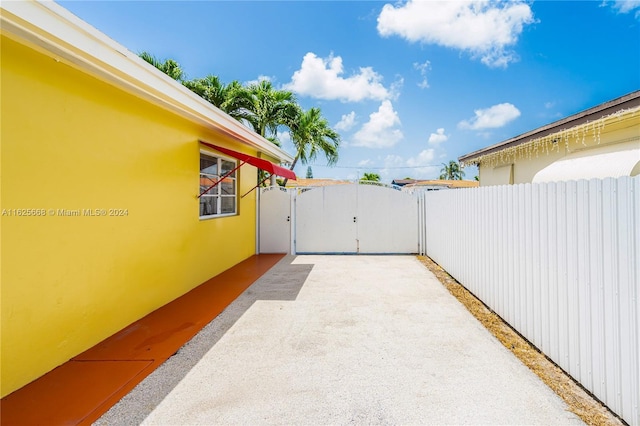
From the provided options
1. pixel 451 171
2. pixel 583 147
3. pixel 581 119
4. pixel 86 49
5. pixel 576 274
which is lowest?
pixel 576 274

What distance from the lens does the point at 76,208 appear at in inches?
152

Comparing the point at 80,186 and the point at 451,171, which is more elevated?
the point at 451,171

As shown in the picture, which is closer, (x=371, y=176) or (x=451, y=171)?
(x=371, y=176)

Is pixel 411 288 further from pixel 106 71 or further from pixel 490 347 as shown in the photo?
pixel 106 71

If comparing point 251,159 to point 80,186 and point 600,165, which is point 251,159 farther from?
point 600,165

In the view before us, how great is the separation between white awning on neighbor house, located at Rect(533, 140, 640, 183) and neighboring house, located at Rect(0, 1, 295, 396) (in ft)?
25.0

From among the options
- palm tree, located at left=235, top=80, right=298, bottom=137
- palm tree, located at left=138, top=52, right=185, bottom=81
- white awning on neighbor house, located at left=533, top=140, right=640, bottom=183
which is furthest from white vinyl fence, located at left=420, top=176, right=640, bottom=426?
palm tree, located at left=138, top=52, right=185, bottom=81

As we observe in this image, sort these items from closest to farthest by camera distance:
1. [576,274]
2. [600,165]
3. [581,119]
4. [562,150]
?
[576,274]
[600,165]
[581,119]
[562,150]

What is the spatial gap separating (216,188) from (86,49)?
529cm

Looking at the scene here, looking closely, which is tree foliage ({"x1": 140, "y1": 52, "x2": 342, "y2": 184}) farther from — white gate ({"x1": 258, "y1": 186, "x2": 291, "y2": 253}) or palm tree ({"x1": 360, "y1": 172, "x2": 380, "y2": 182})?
palm tree ({"x1": 360, "y1": 172, "x2": 380, "y2": 182})

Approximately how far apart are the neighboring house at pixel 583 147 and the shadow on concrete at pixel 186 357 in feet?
21.2

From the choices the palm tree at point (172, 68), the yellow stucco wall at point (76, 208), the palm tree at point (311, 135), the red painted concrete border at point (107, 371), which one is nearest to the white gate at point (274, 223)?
the palm tree at point (311, 135)

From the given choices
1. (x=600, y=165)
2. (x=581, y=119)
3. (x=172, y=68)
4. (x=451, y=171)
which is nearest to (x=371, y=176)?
(x=172, y=68)

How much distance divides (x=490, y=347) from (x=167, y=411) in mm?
3949
